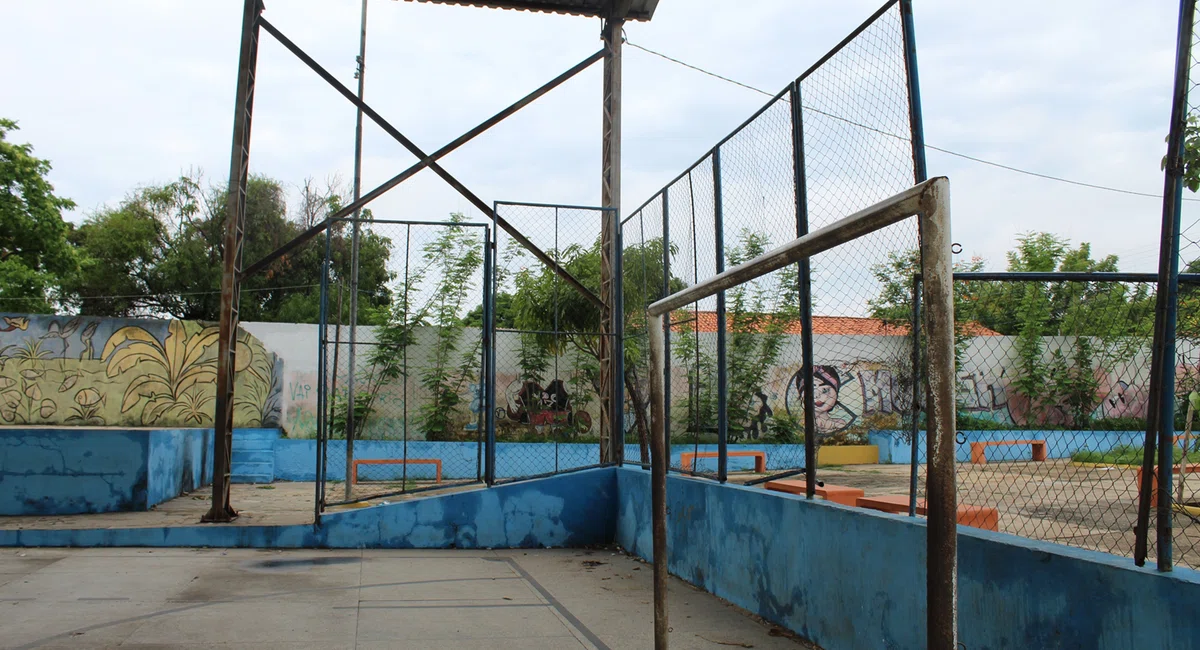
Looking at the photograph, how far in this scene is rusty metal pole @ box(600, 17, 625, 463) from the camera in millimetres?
9758

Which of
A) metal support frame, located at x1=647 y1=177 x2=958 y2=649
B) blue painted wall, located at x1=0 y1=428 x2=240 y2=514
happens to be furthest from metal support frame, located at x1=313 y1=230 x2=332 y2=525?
metal support frame, located at x1=647 y1=177 x2=958 y2=649

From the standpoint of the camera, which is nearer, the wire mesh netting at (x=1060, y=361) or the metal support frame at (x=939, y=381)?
the metal support frame at (x=939, y=381)

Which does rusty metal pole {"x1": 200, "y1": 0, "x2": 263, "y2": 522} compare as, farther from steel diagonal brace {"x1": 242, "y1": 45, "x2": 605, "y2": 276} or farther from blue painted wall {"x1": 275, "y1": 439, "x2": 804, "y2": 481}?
blue painted wall {"x1": 275, "y1": 439, "x2": 804, "y2": 481}

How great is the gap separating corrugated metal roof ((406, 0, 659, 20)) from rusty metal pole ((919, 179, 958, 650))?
8619mm

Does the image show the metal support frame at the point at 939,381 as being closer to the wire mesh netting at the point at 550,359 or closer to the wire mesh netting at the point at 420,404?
the wire mesh netting at the point at 550,359

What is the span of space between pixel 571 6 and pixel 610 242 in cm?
299

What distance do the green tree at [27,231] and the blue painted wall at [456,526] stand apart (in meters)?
21.8

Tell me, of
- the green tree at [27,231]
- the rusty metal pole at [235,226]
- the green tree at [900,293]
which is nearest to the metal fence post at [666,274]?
the green tree at [900,293]

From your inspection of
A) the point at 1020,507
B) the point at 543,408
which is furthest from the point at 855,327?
the point at 1020,507

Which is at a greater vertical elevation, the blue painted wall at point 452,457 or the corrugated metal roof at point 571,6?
the corrugated metal roof at point 571,6

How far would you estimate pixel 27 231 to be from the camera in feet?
89.0

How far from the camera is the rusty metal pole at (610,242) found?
32.0ft

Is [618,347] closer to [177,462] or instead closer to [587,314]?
[587,314]

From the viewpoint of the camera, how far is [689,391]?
7.79 m
